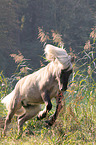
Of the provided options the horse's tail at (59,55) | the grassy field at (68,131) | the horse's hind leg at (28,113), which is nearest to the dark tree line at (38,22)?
the horse's hind leg at (28,113)

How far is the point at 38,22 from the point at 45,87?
23.3 metres

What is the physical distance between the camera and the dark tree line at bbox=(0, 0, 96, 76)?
2186cm

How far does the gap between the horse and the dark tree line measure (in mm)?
16428

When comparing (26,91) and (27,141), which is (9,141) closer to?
(27,141)

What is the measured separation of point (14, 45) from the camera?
23.5 meters

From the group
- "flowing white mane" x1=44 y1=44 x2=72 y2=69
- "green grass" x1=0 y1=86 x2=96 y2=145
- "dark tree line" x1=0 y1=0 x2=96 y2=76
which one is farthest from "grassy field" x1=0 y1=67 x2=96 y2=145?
"dark tree line" x1=0 y1=0 x2=96 y2=76

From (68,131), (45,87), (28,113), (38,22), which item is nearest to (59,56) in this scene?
(45,87)

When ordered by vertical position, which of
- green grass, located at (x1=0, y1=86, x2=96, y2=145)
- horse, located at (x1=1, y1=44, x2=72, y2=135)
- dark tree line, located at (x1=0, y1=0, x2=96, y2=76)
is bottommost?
green grass, located at (x1=0, y1=86, x2=96, y2=145)

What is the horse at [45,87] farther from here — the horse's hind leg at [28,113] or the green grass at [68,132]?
the green grass at [68,132]

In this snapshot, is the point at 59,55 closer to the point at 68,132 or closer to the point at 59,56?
the point at 59,56

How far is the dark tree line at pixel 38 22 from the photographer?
21.9 metres

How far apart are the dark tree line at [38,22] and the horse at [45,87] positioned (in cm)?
1643

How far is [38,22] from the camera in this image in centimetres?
2672

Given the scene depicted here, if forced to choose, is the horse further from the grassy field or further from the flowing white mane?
the grassy field
